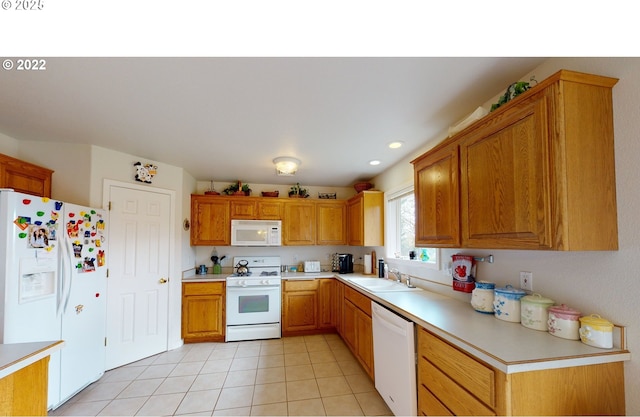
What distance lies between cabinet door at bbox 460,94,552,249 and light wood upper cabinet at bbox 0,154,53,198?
3363 mm

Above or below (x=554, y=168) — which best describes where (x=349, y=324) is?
below

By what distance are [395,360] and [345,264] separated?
2.39 m

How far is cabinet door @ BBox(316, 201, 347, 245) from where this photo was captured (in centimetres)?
439

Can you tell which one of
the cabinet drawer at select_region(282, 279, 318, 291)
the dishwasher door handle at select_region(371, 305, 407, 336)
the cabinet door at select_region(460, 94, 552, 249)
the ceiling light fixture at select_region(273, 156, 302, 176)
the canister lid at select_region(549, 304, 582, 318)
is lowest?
the cabinet drawer at select_region(282, 279, 318, 291)

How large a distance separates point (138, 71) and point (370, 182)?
3.32 metres

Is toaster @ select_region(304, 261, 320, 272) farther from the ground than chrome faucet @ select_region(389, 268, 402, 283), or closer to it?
closer to it

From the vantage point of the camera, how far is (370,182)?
14.0 ft

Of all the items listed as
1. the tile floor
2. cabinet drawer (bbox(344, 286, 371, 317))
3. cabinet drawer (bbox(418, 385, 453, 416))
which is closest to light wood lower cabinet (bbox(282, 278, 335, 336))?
the tile floor

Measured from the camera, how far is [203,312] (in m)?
3.62

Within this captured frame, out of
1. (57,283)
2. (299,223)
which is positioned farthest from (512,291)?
(57,283)

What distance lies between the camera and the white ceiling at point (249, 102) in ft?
4.86

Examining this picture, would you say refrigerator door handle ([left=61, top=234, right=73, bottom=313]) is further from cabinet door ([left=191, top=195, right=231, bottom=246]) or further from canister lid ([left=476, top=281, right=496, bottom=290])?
canister lid ([left=476, top=281, right=496, bottom=290])
